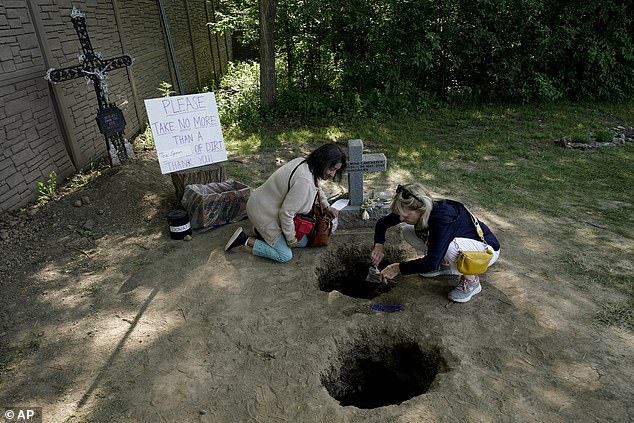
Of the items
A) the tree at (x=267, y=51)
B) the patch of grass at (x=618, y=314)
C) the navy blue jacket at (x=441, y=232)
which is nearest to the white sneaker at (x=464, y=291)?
the navy blue jacket at (x=441, y=232)

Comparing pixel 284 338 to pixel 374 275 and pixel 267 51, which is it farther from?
pixel 267 51

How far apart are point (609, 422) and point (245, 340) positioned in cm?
228

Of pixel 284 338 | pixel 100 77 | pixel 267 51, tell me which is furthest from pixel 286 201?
pixel 267 51

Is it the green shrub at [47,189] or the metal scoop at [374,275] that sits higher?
the green shrub at [47,189]

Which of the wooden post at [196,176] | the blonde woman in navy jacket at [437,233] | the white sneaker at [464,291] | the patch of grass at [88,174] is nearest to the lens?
the blonde woman in navy jacket at [437,233]

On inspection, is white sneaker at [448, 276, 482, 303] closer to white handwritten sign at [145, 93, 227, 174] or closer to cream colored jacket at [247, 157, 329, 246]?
cream colored jacket at [247, 157, 329, 246]

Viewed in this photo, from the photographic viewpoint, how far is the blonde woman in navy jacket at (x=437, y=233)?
10.6 ft

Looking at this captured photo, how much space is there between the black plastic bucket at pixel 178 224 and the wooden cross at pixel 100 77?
1919mm

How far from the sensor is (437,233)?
10.7ft

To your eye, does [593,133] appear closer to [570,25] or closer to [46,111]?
[570,25]

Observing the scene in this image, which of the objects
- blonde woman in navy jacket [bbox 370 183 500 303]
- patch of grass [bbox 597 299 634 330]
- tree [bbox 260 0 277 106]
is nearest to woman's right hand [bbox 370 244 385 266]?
blonde woman in navy jacket [bbox 370 183 500 303]

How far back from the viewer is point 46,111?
5297mm

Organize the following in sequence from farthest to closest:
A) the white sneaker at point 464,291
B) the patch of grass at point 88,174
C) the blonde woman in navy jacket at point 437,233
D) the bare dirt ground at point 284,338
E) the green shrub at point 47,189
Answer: the patch of grass at point 88,174, the green shrub at point 47,189, the white sneaker at point 464,291, the blonde woman in navy jacket at point 437,233, the bare dirt ground at point 284,338

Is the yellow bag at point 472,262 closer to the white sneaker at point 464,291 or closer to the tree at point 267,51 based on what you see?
the white sneaker at point 464,291
